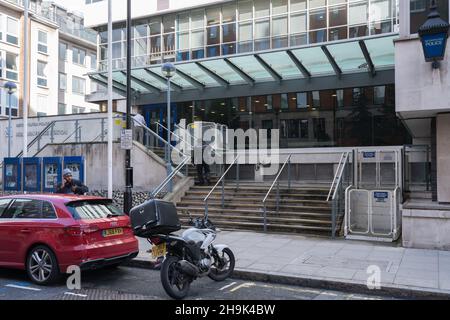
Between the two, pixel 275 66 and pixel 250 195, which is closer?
pixel 250 195

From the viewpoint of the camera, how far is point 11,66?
36656mm

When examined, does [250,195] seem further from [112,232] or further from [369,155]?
[112,232]

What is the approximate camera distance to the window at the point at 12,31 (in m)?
36.3

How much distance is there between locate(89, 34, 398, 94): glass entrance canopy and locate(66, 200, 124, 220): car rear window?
948cm

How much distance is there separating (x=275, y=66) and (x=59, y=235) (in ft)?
39.4

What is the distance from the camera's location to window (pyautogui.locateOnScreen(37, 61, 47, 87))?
39594 mm

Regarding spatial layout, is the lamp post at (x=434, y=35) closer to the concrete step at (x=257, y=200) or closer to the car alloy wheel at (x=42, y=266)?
the concrete step at (x=257, y=200)

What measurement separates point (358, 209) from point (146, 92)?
13.0m

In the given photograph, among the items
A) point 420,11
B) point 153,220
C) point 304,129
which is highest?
point 420,11

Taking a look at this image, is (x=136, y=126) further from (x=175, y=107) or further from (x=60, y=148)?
(x=175, y=107)

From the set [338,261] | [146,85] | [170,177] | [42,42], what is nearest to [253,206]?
[170,177]

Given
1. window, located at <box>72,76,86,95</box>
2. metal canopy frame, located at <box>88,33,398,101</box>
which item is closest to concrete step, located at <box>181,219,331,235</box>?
metal canopy frame, located at <box>88,33,398,101</box>

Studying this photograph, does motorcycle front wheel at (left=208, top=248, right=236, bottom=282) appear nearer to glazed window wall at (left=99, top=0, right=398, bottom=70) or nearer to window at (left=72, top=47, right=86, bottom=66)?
glazed window wall at (left=99, top=0, right=398, bottom=70)
